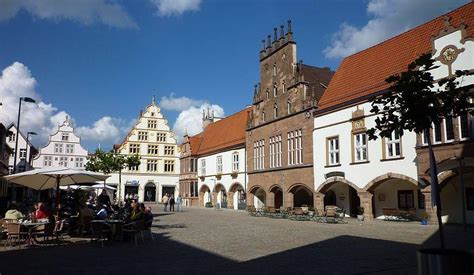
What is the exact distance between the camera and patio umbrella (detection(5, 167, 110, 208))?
15336 millimetres

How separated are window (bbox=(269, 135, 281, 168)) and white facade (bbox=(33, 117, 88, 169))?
1542 inches

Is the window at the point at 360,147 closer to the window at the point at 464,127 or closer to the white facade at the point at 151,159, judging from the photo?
the window at the point at 464,127

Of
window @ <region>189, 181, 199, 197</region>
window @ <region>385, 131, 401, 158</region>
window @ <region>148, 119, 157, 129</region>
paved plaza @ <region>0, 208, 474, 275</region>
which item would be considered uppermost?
window @ <region>148, 119, 157, 129</region>

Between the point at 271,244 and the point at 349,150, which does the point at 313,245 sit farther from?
the point at 349,150

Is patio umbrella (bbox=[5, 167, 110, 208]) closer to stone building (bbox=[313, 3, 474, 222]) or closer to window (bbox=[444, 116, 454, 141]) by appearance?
stone building (bbox=[313, 3, 474, 222])

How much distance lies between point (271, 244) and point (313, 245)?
1.41 m

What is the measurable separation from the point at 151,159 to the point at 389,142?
46360 millimetres

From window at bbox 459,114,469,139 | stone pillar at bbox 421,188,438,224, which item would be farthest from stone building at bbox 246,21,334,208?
window at bbox 459,114,469,139

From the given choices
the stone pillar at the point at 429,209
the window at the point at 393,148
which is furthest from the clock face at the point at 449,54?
the stone pillar at the point at 429,209

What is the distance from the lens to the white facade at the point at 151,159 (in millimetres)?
63062

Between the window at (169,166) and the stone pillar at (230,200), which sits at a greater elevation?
the window at (169,166)

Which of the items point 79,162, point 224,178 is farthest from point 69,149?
point 224,178

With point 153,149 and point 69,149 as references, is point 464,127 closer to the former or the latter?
point 153,149

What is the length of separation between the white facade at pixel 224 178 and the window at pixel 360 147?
16.6 meters
